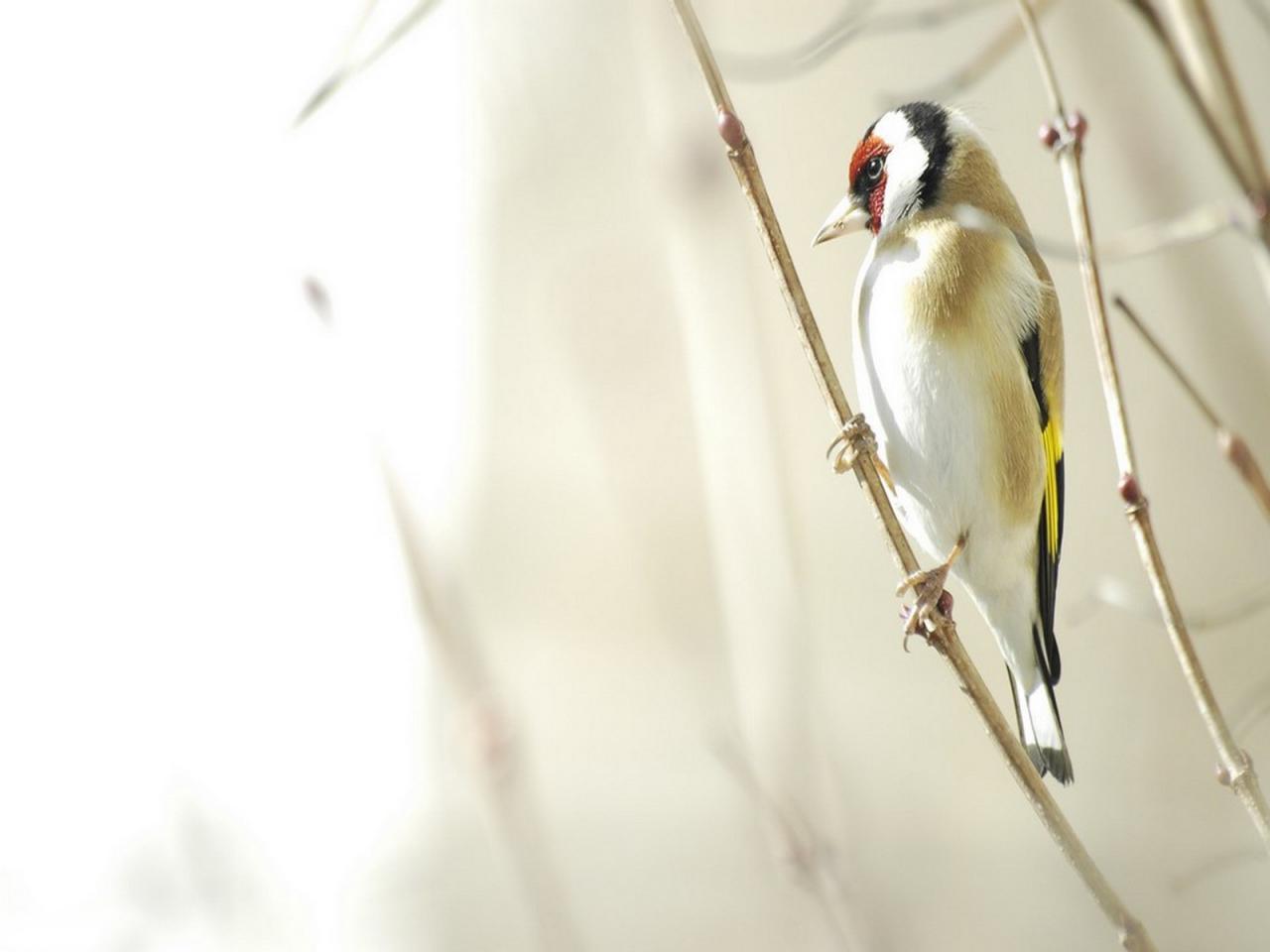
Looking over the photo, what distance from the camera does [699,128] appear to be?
233 centimetres

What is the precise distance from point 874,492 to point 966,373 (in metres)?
0.63

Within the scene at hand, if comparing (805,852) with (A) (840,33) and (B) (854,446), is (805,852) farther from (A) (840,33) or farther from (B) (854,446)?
(A) (840,33)

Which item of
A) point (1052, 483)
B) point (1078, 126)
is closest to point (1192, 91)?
point (1078, 126)

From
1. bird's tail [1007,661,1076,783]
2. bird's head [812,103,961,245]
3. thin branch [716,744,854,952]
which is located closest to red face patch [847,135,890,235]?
bird's head [812,103,961,245]

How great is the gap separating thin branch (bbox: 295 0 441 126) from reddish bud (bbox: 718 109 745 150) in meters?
0.38

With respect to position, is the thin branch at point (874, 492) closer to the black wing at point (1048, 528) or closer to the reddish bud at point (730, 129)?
the reddish bud at point (730, 129)

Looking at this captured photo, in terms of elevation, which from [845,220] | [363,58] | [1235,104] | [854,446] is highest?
[363,58]

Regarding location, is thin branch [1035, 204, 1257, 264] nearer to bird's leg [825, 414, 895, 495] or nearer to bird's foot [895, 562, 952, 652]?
bird's leg [825, 414, 895, 495]

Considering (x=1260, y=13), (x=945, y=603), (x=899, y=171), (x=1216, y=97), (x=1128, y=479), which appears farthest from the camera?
(x=899, y=171)

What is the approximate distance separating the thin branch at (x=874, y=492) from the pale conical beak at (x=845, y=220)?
626 millimetres

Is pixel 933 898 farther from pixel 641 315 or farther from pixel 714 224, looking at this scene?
pixel 714 224

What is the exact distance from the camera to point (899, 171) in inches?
88.5

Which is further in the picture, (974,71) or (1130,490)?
(974,71)

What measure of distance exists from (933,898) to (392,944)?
1966 millimetres
